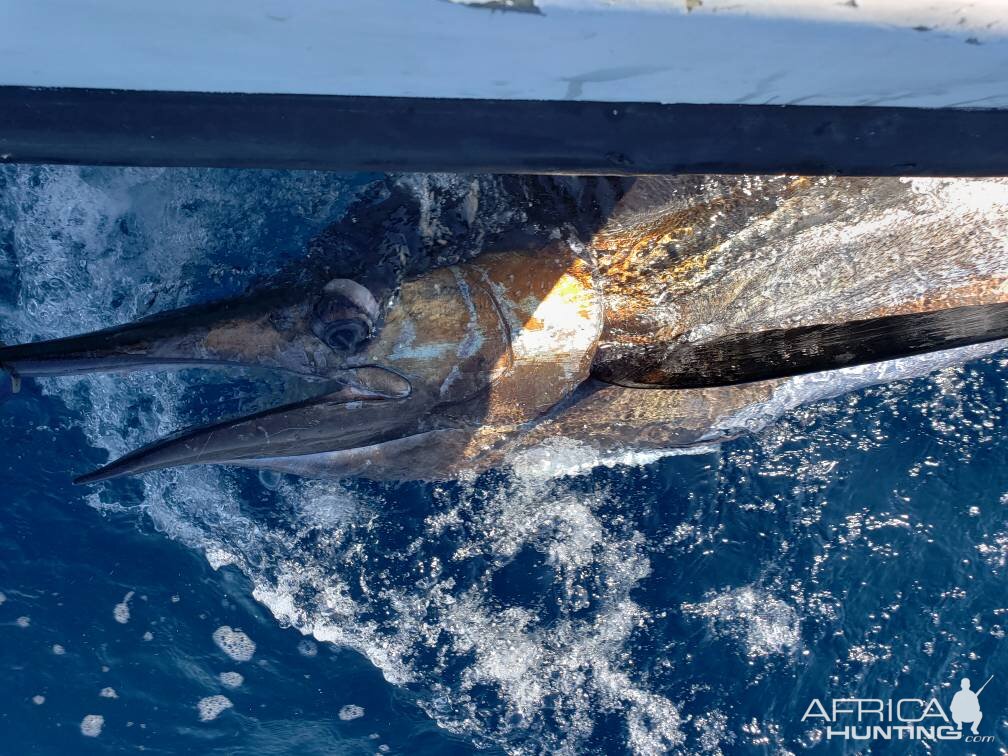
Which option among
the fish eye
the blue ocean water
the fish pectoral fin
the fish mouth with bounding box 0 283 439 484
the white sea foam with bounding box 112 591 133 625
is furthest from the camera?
the white sea foam with bounding box 112 591 133 625

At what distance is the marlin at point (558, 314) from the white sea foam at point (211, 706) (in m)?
1.95

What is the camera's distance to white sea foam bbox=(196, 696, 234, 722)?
4004 mm

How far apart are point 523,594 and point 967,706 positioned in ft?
7.86

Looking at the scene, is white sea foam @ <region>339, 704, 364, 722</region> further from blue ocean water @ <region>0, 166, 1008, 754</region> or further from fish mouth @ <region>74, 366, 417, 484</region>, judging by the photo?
fish mouth @ <region>74, 366, 417, 484</region>

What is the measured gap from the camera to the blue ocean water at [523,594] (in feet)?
12.5

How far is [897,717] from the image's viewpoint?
3996mm

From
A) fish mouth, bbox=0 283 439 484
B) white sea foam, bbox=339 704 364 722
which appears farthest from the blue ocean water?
fish mouth, bbox=0 283 439 484

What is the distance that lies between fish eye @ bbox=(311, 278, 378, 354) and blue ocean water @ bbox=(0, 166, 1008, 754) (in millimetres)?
1584

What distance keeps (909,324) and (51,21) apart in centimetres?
239

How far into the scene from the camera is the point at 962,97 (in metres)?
1.51

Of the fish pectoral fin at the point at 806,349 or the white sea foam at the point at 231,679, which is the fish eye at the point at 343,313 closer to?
the fish pectoral fin at the point at 806,349

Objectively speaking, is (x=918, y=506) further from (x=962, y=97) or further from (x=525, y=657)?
(x=962, y=97)

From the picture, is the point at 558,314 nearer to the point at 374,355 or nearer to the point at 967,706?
the point at 374,355

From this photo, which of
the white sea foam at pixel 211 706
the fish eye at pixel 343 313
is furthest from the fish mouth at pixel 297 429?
the white sea foam at pixel 211 706
